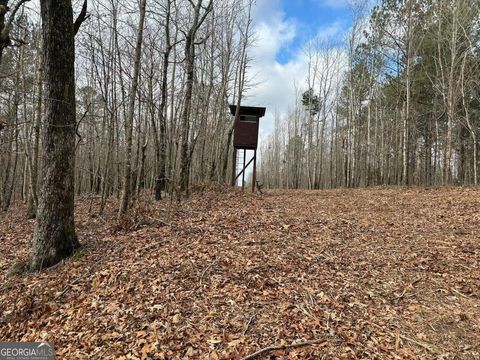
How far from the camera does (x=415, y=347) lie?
300 centimetres

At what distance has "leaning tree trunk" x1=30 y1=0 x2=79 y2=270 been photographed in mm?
4820

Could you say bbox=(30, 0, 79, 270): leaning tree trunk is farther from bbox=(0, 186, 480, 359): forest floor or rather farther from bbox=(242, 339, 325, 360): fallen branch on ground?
bbox=(242, 339, 325, 360): fallen branch on ground

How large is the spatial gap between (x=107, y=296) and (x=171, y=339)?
1.37 meters

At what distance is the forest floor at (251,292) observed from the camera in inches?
119

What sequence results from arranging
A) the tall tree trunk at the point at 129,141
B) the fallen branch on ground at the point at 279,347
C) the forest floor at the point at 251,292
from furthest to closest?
the tall tree trunk at the point at 129,141 < the forest floor at the point at 251,292 < the fallen branch on ground at the point at 279,347

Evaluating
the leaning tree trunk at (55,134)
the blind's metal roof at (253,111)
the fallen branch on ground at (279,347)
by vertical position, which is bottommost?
the fallen branch on ground at (279,347)

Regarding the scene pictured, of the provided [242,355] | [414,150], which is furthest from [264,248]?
[414,150]

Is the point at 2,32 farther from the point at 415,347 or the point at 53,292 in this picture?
the point at 415,347

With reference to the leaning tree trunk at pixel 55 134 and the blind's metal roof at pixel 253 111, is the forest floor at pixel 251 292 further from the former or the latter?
the blind's metal roof at pixel 253 111

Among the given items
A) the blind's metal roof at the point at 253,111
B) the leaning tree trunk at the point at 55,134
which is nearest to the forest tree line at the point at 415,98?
the blind's metal roof at the point at 253,111

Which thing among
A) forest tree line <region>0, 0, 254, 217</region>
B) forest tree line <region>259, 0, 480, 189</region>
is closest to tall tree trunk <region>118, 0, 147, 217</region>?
forest tree line <region>0, 0, 254, 217</region>

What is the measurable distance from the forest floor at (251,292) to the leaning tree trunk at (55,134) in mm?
476

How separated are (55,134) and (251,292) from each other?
13.9 feet

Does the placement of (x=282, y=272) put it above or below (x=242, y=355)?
above
